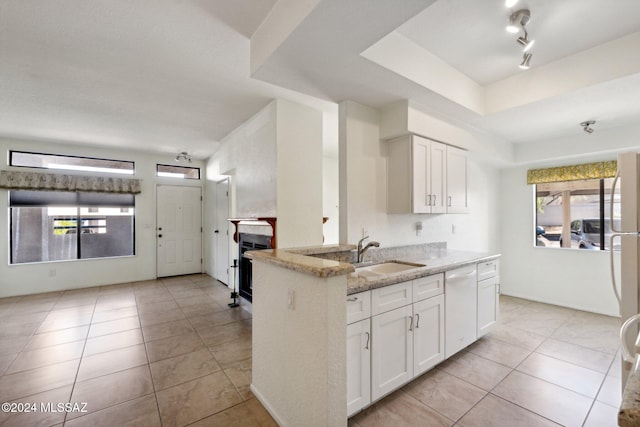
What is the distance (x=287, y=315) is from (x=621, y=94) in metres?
3.39

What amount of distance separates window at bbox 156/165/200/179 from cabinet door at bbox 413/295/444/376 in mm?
5779

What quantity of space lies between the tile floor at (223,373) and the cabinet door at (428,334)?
0.54ft

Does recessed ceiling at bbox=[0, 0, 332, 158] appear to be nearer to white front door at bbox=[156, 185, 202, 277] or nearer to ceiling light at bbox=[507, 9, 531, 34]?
ceiling light at bbox=[507, 9, 531, 34]

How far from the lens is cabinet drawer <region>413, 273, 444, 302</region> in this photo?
2.15m

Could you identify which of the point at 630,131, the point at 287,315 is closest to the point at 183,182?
the point at 287,315

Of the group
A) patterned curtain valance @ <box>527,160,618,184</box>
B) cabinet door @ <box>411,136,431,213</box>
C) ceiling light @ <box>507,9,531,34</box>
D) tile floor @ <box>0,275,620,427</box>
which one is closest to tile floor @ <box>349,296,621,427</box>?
tile floor @ <box>0,275,620,427</box>

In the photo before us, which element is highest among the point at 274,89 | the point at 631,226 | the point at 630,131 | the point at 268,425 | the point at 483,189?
the point at 274,89

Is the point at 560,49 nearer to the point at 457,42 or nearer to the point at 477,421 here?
the point at 457,42

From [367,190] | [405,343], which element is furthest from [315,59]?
[405,343]

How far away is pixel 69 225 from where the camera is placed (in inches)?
201

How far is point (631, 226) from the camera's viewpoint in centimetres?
177

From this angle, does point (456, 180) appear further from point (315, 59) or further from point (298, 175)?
point (315, 59)

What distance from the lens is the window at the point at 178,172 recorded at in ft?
19.7

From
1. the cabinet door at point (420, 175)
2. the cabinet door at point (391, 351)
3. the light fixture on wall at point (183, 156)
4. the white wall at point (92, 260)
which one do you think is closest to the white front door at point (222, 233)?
the light fixture on wall at point (183, 156)
